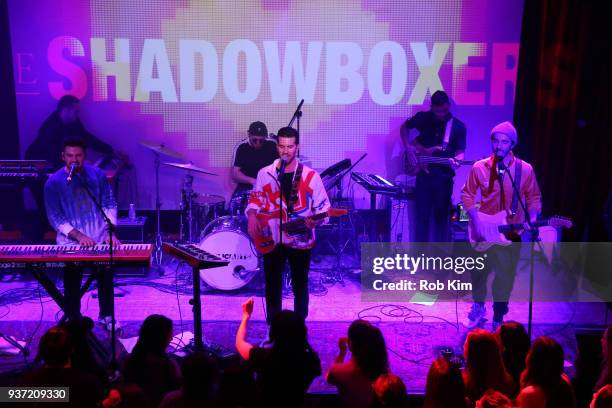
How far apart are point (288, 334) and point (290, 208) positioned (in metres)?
2.15

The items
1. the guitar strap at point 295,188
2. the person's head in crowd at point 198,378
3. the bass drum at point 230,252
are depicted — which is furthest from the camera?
the bass drum at point 230,252

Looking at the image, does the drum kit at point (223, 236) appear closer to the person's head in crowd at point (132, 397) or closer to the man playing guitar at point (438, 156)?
the man playing guitar at point (438, 156)

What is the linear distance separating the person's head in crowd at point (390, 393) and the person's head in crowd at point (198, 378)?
0.87m

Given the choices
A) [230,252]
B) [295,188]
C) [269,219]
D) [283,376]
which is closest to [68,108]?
[230,252]

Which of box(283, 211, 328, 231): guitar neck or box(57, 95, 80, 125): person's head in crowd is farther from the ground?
box(57, 95, 80, 125): person's head in crowd

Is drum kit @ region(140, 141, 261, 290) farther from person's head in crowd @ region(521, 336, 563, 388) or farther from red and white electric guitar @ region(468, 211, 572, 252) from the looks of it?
person's head in crowd @ region(521, 336, 563, 388)

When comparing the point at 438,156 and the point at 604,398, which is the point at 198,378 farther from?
the point at 438,156

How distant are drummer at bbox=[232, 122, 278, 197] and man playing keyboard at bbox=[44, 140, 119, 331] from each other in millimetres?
2522

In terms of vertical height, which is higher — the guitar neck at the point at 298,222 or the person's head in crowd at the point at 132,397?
the guitar neck at the point at 298,222

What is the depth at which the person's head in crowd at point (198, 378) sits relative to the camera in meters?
3.28

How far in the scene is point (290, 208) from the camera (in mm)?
5758

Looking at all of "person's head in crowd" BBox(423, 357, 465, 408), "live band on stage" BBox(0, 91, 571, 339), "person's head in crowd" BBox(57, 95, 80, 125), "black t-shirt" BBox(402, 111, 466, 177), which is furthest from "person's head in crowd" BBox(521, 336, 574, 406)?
"person's head in crowd" BBox(57, 95, 80, 125)

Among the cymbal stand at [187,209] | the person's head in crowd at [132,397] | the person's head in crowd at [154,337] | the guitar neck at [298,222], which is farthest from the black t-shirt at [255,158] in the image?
the person's head in crowd at [132,397]

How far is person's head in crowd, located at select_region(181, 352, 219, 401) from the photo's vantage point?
129 inches
